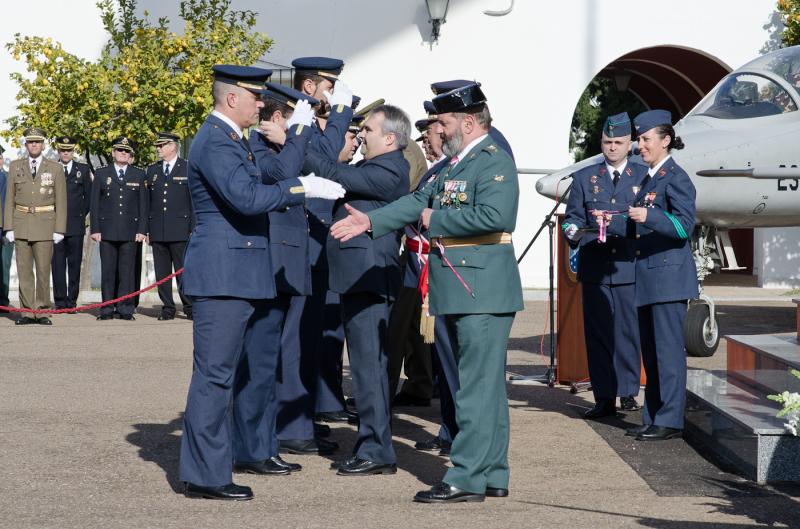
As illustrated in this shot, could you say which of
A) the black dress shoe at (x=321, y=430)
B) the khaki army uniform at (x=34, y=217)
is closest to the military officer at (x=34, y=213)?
the khaki army uniform at (x=34, y=217)

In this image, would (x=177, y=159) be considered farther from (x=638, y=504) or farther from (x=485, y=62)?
(x=638, y=504)

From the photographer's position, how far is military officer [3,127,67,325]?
532 inches

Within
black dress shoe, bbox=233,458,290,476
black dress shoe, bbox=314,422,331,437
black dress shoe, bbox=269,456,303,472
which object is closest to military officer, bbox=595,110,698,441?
black dress shoe, bbox=314,422,331,437

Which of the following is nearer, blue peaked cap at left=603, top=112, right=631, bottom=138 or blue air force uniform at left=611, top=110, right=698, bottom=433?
blue air force uniform at left=611, top=110, right=698, bottom=433

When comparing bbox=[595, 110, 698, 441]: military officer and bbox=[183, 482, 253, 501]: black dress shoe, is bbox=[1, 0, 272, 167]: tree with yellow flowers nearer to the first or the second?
bbox=[595, 110, 698, 441]: military officer

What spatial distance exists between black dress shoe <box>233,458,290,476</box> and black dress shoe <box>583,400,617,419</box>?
2212mm

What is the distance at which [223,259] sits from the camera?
212 inches

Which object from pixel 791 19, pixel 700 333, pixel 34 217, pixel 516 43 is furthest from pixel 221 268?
pixel 791 19

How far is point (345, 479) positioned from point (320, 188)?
1.40m

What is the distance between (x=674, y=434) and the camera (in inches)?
267

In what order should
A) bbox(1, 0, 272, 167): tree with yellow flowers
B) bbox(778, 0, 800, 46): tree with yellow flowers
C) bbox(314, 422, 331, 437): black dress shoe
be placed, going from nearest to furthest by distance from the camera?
bbox(314, 422, 331, 437): black dress shoe, bbox(1, 0, 272, 167): tree with yellow flowers, bbox(778, 0, 800, 46): tree with yellow flowers

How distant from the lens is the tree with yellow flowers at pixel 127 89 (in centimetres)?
1490

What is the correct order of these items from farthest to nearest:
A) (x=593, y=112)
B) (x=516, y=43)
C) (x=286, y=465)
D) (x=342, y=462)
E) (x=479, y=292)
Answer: (x=593, y=112) → (x=516, y=43) → (x=342, y=462) → (x=286, y=465) → (x=479, y=292)

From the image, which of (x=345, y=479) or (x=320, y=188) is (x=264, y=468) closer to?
(x=345, y=479)
